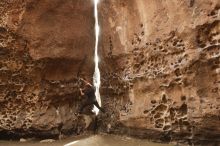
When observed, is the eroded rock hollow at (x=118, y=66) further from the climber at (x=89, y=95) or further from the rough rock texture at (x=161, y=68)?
the climber at (x=89, y=95)

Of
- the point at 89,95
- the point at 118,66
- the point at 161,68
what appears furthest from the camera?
the point at 89,95

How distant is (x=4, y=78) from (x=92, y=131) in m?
1.67

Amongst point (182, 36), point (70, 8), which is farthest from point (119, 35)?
point (182, 36)

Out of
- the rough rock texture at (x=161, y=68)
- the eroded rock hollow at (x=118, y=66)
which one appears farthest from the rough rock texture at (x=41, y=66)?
the rough rock texture at (x=161, y=68)

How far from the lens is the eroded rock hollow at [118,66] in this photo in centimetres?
339

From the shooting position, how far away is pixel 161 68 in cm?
394

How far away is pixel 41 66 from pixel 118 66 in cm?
121

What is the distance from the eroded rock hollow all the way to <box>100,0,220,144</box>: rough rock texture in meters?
0.01

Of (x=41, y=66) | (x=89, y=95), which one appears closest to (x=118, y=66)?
(x=89, y=95)

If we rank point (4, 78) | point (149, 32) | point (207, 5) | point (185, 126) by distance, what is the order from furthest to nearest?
point (4, 78) < point (149, 32) < point (185, 126) < point (207, 5)

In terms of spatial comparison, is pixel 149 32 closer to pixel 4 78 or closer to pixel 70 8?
pixel 70 8

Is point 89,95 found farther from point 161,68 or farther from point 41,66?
point 161,68

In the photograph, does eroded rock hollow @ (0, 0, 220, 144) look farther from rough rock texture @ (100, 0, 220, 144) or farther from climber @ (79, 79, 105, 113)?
climber @ (79, 79, 105, 113)

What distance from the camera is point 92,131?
5250 millimetres
